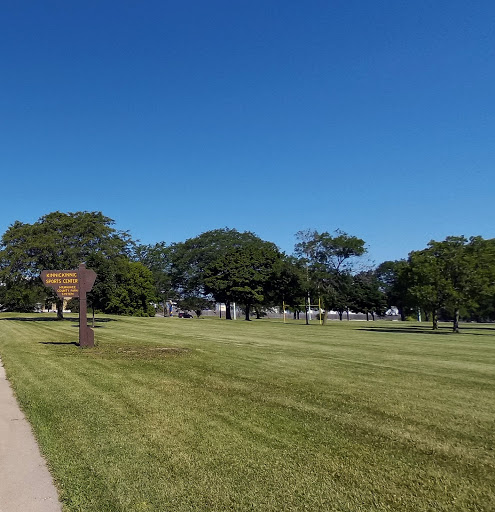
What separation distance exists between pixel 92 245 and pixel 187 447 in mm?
47668

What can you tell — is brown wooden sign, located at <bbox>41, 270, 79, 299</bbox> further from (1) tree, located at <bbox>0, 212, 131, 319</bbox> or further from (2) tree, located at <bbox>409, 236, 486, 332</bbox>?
(2) tree, located at <bbox>409, 236, 486, 332</bbox>

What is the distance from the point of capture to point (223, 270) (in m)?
75.4

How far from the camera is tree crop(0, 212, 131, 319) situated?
152 ft

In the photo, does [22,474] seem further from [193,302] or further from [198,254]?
[193,302]

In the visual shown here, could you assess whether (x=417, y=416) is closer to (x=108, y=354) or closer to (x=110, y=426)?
(x=110, y=426)

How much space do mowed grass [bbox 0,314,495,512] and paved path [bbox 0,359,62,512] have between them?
127 mm

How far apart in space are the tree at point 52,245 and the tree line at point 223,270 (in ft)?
0.33

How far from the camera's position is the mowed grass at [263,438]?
4.29 metres

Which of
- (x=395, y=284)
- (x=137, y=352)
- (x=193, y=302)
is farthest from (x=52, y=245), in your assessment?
(x=395, y=284)

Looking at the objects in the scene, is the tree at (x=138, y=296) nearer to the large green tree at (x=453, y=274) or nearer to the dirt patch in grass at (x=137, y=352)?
the large green tree at (x=453, y=274)

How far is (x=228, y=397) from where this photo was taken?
8633 millimetres

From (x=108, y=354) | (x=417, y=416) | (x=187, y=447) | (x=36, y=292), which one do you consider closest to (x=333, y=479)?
(x=187, y=447)

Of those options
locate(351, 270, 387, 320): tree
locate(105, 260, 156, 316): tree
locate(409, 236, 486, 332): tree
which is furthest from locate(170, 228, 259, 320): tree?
locate(409, 236, 486, 332): tree

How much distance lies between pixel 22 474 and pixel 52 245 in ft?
147
